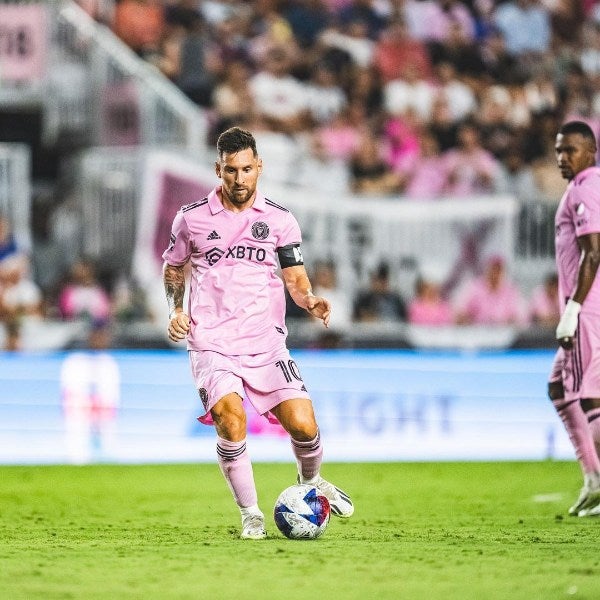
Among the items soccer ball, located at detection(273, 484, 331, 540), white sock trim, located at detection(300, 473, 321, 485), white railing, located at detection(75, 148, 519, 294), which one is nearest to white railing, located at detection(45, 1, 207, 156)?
white railing, located at detection(75, 148, 519, 294)

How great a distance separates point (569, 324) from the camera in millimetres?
8820

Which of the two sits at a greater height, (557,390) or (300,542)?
(557,390)

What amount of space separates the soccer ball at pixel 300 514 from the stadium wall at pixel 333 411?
6.05 metres

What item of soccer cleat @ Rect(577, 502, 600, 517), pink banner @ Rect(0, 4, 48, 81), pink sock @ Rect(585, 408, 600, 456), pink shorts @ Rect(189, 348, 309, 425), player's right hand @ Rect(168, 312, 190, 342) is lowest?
soccer cleat @ Rect(577, 502, 600, 517)

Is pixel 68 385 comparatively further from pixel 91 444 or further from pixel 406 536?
pixel 406 536

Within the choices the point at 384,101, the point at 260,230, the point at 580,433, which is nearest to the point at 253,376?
the point at 260,230

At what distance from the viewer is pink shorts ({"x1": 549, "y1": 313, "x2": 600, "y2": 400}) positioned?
904 centimetres

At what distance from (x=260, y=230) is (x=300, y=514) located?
5.09 feet

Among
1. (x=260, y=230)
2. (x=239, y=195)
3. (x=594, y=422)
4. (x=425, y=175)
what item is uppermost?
(x=239, y=195)

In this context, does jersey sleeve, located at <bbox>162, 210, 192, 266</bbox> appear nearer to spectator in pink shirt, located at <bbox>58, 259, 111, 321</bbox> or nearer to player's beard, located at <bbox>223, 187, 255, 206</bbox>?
player's beard, located at <bbox>223, 187, 255, 206</bbox>

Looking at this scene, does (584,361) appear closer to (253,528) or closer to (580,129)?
(580,129)

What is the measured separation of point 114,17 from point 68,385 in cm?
660

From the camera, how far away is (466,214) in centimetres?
1606

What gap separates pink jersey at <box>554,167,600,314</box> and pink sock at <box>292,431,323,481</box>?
2.15 meters
